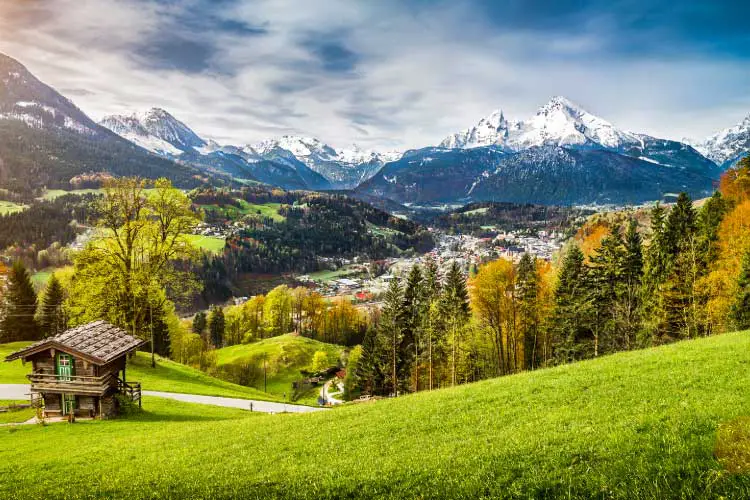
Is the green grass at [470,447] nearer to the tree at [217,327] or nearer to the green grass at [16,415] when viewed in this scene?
the green grass at [16,415]

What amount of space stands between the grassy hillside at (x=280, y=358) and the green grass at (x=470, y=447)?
72021mm

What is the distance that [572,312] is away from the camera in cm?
5038

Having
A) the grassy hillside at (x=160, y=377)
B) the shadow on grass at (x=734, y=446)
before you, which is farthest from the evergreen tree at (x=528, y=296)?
the shadow on grass at (x=734, y=446)

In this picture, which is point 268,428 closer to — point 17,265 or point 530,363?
point 530,363

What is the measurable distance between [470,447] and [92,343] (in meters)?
33.4

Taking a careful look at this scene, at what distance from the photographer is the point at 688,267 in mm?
46344

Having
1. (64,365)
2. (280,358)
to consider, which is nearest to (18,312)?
(280,358)

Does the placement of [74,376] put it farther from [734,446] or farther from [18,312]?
[18,312]

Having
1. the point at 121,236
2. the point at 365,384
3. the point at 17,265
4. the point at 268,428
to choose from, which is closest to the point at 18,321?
the point at 17,265

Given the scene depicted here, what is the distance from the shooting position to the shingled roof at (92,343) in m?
32.2

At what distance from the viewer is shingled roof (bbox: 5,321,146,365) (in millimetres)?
32250

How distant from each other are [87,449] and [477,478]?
21673 millimetres

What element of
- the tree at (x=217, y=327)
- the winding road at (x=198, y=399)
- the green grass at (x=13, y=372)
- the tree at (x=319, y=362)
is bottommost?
the tree at (x=319, y=362)

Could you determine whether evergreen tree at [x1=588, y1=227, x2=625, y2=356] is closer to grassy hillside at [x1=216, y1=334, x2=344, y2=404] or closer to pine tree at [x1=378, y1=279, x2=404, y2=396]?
pine tree at [x1=378, y1=279, x2=404, y2=396]
